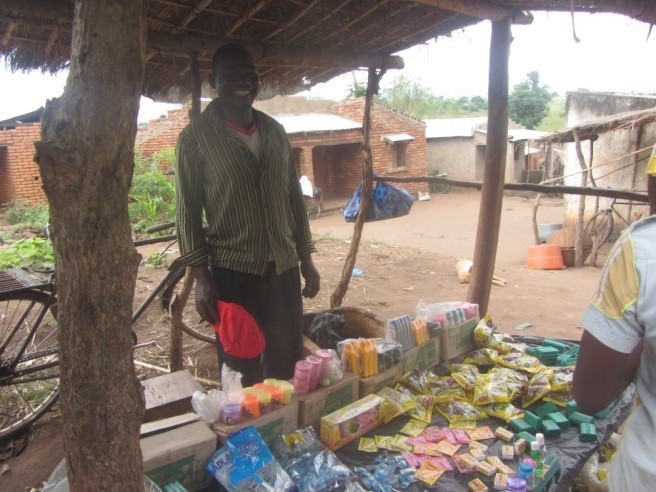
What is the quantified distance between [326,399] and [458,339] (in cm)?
106

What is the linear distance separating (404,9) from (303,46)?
833 millimetres

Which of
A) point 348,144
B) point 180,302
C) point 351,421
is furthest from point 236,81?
point 348,144

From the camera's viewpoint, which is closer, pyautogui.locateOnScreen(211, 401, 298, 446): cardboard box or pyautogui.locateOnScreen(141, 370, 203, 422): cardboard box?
pyautogui.locateOnScreen(211, 401, 298, 446): cardboard box

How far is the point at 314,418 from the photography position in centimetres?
214

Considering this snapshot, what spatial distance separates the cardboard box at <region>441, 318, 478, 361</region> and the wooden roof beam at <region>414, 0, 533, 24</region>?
1864mm

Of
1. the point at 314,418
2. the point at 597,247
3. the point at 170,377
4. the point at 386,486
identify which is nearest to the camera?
the point at 386,486

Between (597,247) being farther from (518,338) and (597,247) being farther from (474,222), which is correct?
(518,338)

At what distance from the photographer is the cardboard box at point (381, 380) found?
2.36 m

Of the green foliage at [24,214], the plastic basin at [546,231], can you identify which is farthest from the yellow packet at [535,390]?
the green foliage at [24,214]

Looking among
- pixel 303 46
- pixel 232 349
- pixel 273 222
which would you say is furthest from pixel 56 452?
pixel 303 46

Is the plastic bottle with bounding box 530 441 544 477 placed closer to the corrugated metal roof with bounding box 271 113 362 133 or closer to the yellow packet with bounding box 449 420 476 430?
the yellow packet with bounding box 449 420 476 430

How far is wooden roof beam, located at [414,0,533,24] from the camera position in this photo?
279 centimetres

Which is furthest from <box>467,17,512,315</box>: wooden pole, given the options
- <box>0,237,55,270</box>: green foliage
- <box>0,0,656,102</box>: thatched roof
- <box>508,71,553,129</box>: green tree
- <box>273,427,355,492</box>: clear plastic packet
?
<box>508,71,553,129</box>: green tree

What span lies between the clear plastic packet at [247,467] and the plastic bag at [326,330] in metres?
1.38
